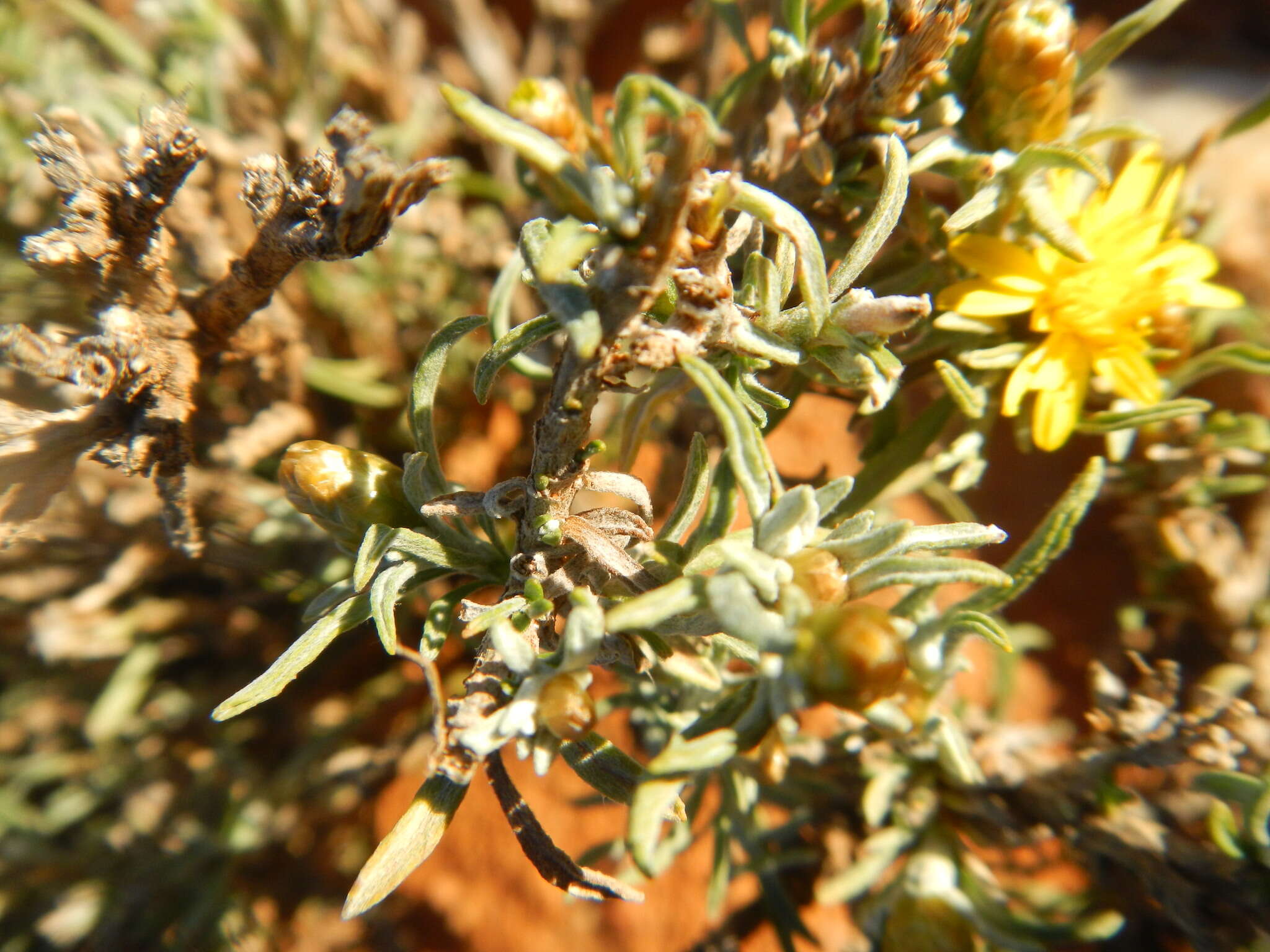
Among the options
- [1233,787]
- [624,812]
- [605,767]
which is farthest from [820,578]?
[624,812]

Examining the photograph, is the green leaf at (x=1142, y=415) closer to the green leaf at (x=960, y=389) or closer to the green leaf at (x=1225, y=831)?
the green leaf at (x=960, y=389)

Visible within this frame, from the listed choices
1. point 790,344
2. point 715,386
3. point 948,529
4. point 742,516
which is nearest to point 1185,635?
point 742,516

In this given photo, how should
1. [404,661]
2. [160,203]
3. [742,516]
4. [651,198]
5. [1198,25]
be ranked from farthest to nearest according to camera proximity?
[1198,25] < [404,661] < [742,516] < [160,203] < [651,198]

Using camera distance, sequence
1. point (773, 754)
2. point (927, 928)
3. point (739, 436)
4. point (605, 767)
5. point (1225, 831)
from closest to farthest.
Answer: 1. point (739, 436)
2. point (605, 767)
3. point (773, 754)
4. point (1225, 831)
5. point (927, 928)

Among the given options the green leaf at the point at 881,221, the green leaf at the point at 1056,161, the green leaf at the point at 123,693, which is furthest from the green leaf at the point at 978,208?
the green leaf at the point at 123,693

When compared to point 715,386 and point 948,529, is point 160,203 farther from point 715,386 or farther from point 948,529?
point 948,529

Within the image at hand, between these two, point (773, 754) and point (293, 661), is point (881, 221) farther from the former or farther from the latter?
point (293, 661)
